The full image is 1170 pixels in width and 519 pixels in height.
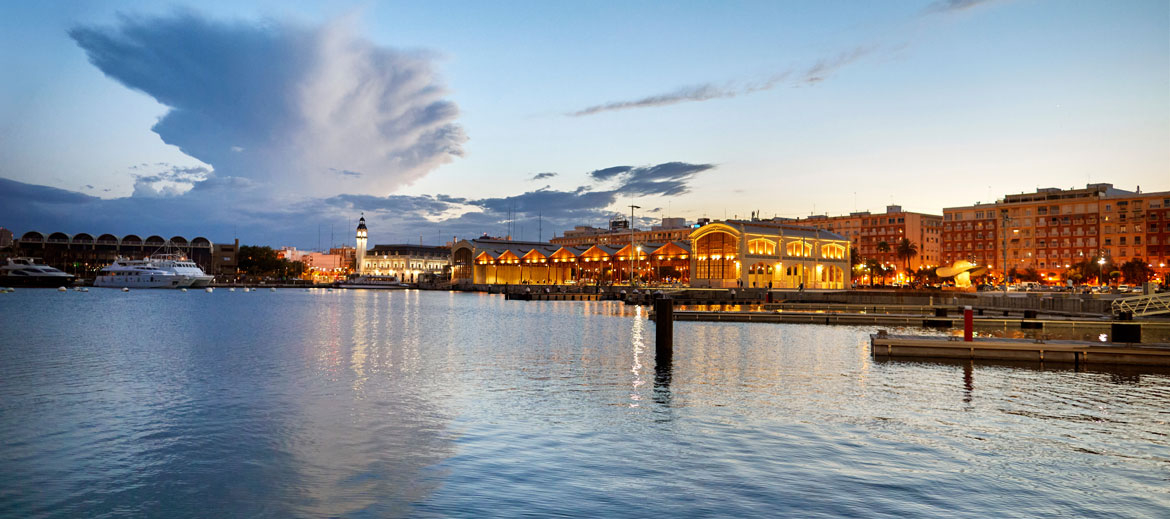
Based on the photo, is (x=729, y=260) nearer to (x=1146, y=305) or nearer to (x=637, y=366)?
(x=1146, y=305)

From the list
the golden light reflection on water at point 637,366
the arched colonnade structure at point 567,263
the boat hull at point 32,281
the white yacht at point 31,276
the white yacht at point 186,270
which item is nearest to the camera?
the golden light reflection on water at point 637,366

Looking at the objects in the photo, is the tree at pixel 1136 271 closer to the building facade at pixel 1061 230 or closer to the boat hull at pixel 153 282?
the building facade at pixel 1061 230

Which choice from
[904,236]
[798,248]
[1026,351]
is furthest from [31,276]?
[904,236]

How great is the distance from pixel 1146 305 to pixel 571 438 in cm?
3997

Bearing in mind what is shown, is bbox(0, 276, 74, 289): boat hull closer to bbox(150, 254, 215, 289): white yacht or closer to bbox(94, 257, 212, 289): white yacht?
bbox(94, 257, 212, 289): white yacht

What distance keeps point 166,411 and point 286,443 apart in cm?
580

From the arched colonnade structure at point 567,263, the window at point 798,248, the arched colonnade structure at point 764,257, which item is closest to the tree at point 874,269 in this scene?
the arched colonnade structure at point 764,257

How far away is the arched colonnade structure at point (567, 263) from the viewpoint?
13675cm

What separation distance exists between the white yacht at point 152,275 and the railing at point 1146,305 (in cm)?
17391

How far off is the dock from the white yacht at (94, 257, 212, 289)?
16822 centimetres

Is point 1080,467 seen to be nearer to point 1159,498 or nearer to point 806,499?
point 1159,498

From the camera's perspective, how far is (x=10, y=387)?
886 inches

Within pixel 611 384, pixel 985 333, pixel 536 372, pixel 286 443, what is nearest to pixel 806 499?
pixel 286 443

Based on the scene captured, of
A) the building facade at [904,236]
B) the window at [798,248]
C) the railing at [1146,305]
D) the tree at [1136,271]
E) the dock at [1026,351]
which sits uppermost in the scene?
the building facade at [904,236]
